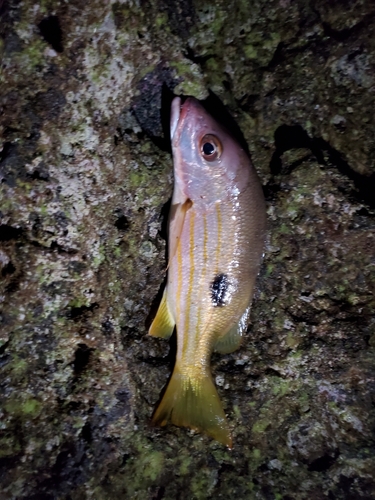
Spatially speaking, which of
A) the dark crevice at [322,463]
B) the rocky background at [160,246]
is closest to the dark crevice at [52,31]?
the rocky background at [160,246]

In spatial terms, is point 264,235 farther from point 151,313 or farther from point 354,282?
point 151,313

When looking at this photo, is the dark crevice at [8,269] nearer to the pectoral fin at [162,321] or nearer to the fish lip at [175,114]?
the pectoral fin at [162,321]

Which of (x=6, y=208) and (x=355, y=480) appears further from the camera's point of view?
(x=355, y=480)

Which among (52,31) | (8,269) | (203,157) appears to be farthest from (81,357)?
(52,31)

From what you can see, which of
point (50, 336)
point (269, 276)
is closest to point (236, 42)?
point (269, 276)

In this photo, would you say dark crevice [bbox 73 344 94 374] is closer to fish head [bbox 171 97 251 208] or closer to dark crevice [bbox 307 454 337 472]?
fish head [bbox 171 97 251 208]
